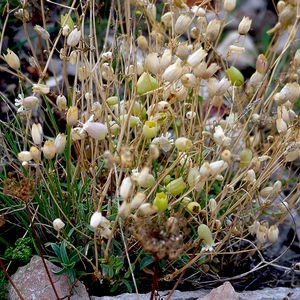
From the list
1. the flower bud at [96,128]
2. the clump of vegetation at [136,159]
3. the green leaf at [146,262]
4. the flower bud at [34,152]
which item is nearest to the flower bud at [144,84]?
the clump of vegetation at [136,159]

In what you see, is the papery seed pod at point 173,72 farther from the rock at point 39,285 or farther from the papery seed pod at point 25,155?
the rock at point 39,285

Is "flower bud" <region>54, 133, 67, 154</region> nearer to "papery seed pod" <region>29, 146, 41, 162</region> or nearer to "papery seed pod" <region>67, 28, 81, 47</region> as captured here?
"papery seed pod" <region>29, 146, 41, 162</region>

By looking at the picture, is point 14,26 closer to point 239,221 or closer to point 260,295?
point 239,221

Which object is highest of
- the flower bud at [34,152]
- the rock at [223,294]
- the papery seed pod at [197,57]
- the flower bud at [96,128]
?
the papery seed pod at [197,57]

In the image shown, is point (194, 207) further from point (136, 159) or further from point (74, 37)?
point (74, 37)

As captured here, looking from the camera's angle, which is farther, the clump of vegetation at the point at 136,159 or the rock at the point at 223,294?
the rock at the point at 223,294

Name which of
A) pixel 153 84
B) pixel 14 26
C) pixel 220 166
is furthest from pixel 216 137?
pixel 14 26

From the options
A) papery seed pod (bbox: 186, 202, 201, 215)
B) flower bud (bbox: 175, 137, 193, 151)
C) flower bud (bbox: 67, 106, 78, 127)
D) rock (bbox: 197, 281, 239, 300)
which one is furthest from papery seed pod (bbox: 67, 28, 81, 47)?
rock (bbox: 197, 281, 239, 300)

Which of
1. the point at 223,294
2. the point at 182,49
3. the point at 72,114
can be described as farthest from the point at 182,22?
the point at 223,294
